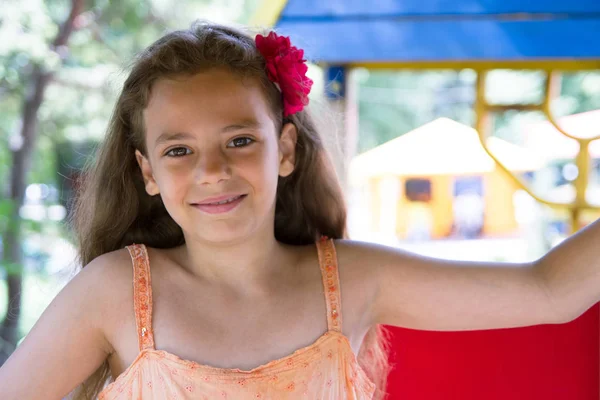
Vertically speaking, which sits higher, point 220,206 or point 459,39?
point 459,39

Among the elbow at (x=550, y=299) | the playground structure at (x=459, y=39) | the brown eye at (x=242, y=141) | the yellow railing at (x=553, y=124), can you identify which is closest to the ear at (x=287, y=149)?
the brown eye at (x=242, y=141)

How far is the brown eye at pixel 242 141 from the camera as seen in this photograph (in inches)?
49.1

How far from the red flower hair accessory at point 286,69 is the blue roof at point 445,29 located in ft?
3.52

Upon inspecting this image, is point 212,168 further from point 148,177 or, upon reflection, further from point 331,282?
point 331,282

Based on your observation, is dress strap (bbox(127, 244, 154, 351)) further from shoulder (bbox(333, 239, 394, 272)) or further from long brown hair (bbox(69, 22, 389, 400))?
shoulder (bbox(333, 239, 394, 272))

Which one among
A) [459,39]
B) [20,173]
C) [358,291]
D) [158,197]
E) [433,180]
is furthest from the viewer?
[433,180]

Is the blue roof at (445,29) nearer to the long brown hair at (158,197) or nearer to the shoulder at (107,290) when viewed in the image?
the long brown hair at (158,197)

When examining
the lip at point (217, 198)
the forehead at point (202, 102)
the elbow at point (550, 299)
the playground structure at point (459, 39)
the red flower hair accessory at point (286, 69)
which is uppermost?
the playground structure at point (459, 39)

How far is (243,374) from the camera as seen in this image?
1.19m

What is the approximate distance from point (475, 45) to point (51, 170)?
14.5 ft

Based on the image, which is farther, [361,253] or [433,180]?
[433,180]

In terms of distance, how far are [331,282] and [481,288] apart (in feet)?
0.87

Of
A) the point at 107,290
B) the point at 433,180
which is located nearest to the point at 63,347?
the point at 107,290

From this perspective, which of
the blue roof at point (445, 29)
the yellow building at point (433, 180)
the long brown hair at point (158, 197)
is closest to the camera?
the long brown hair at point (158, 197)
